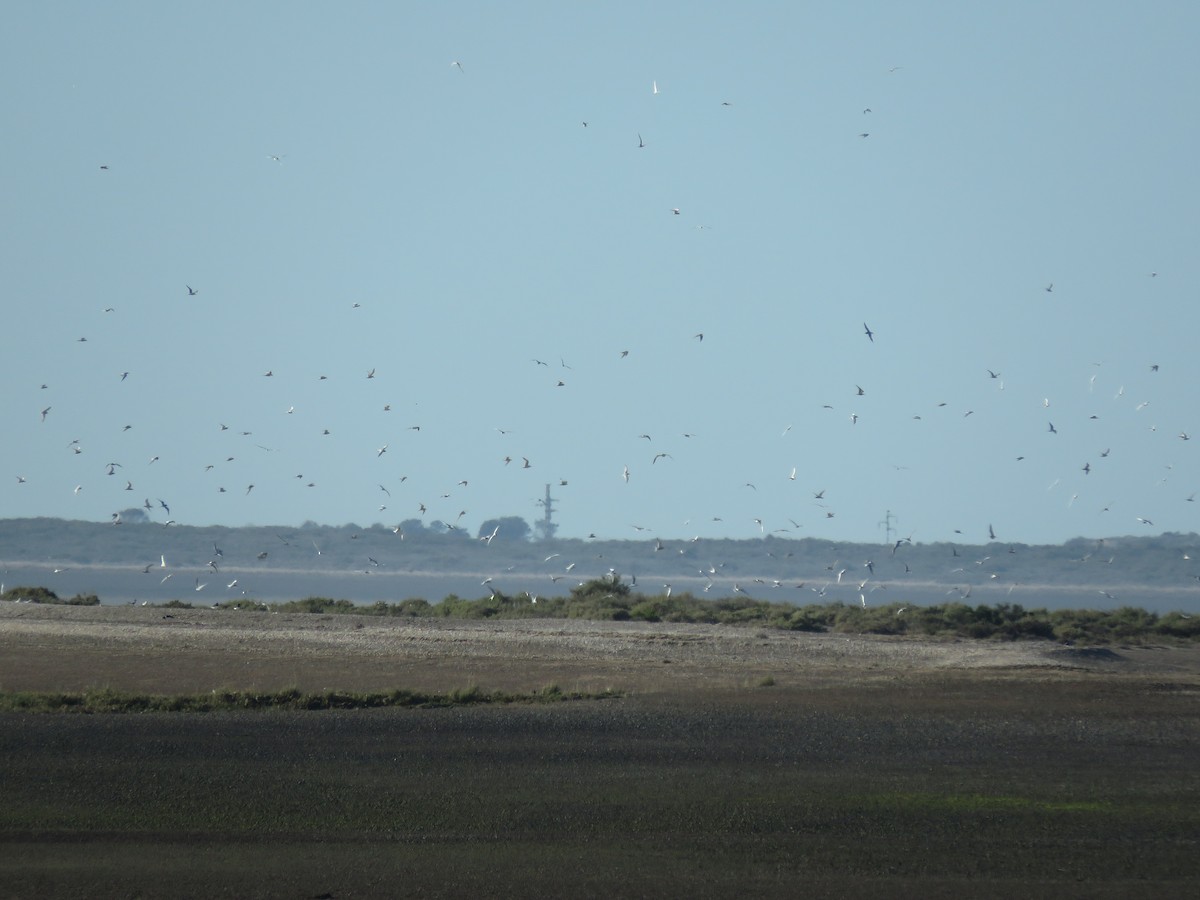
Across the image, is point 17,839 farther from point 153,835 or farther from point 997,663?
point 997,663

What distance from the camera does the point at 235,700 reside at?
21781 mm

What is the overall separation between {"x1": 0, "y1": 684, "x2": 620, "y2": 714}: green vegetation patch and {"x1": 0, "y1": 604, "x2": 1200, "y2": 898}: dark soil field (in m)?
0.82

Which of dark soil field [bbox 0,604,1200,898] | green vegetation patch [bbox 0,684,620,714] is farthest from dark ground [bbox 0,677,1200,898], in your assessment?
green vegetation patch [bbox 0,684,620,714]

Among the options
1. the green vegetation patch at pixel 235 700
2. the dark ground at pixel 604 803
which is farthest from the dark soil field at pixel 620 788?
the green vegetation patch at pixel 235 700

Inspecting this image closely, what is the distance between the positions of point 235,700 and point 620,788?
332 inches

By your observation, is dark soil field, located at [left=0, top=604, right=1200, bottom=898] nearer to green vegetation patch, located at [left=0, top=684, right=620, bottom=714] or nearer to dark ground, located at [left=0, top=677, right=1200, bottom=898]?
dark ground, located at [left=0, top=677, right=1200, bottom=898]

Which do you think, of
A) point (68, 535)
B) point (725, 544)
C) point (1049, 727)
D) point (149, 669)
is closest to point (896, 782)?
point (1049, 727)

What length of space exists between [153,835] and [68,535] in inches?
6832

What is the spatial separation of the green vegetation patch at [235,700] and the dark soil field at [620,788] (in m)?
0.82

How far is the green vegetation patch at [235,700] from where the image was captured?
20.9m

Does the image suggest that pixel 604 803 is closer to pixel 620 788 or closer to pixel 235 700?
pixel 620 788

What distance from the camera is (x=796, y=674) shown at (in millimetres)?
28234

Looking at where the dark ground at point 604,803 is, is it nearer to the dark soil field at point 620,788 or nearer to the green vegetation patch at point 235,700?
the dark soil field at point 620,788

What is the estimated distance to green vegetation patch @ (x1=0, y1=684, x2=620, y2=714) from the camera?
20881 mm
